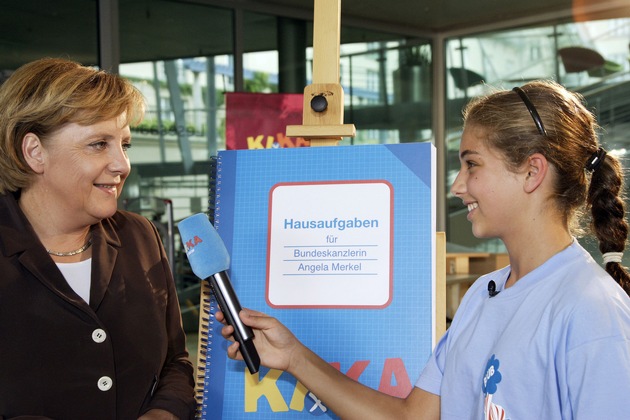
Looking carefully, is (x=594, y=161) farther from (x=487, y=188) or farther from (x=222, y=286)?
(x=222, y=286)

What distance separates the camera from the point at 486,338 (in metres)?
1.43

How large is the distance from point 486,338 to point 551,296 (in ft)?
0.55

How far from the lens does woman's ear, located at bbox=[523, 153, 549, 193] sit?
142 cm

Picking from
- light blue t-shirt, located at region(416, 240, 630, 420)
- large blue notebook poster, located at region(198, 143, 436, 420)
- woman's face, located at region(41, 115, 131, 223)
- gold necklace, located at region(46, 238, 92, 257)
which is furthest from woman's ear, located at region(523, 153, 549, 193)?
gold necklace, located at region(46, 238, 92, 257)

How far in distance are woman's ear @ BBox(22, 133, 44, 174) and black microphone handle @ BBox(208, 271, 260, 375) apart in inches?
20.8

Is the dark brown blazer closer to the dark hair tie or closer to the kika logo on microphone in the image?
the kika logo on microphone

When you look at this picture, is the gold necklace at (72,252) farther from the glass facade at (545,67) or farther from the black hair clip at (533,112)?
the glass facade at (545,67)

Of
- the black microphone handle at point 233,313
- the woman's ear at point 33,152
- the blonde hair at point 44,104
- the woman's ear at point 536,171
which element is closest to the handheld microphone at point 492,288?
the woman's ear at point 536,171

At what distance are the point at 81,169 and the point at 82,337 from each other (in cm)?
37

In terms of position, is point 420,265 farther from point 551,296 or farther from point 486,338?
point 551,296

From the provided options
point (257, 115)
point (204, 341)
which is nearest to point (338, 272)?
point (204, 341)

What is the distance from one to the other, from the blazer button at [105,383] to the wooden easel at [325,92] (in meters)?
0.79

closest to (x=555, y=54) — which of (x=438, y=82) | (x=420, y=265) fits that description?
(x=438, y=82)

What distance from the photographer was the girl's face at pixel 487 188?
1448 millimetres
